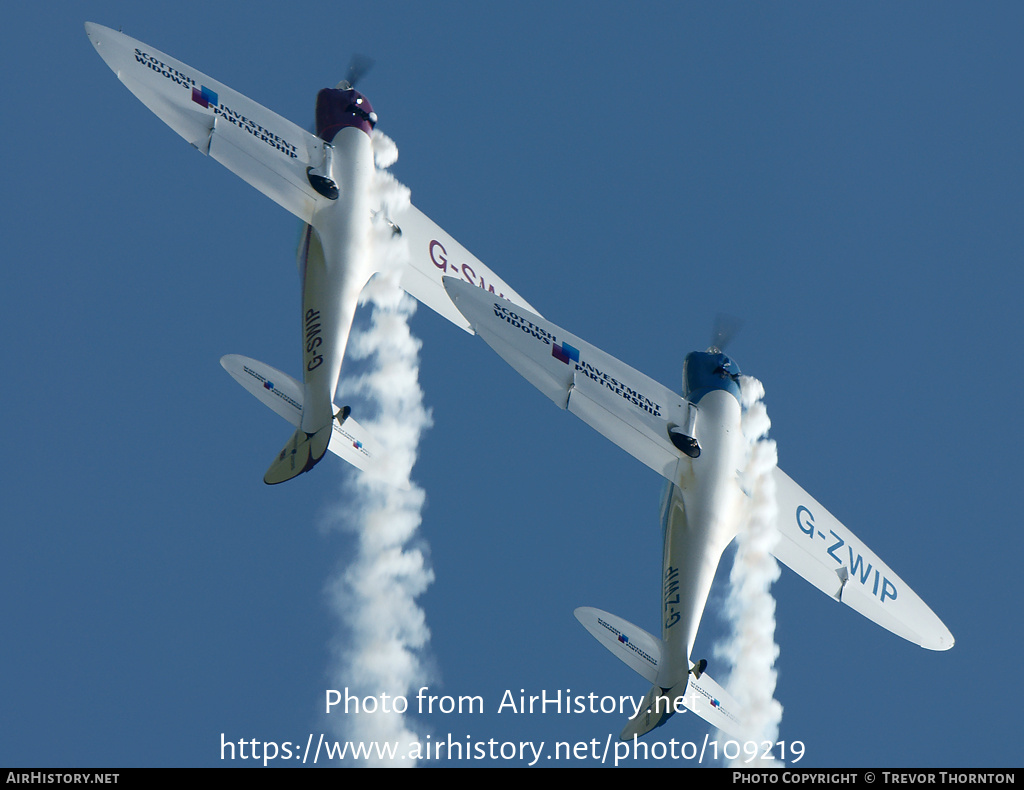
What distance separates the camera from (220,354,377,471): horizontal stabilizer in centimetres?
3391

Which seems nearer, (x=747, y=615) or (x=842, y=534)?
(x=747, y=615)

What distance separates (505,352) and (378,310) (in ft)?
16.1

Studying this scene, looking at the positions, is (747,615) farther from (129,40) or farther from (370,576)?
(129,40)

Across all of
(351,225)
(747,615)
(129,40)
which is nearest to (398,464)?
(351,225)

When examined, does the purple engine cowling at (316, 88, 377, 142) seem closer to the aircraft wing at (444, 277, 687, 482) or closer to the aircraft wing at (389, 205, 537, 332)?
the aircraft wing at (389, 205, 537, 332)

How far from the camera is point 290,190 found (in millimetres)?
33656

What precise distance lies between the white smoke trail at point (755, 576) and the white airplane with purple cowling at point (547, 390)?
38 centimetres

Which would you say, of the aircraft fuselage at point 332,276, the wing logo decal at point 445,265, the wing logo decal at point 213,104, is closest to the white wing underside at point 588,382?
the aircraft fuselage at point 332,276

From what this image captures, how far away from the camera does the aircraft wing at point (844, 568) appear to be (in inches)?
1369

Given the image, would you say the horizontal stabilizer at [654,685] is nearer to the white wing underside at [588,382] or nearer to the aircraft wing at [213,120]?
the white wing underside at [588,382]

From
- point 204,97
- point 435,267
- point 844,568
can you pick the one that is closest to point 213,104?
point 204,97
